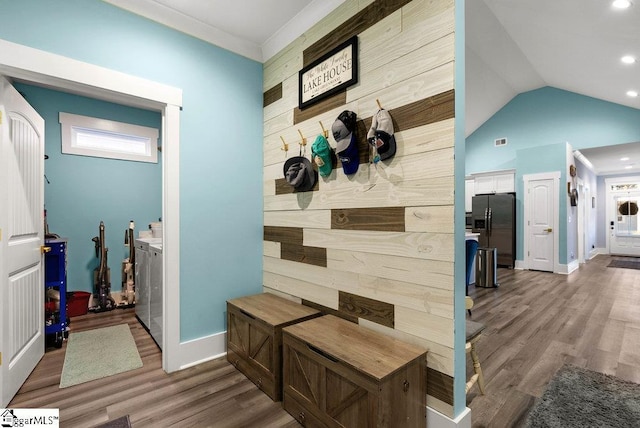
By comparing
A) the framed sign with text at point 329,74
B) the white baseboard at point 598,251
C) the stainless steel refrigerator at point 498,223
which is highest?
the framed sign with text at point 329,74

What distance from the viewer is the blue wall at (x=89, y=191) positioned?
3783mm

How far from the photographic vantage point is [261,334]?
6.84ft

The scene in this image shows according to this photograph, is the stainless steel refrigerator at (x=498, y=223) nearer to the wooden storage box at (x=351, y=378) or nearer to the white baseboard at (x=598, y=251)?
the white baseboard at (x=598, y=251)

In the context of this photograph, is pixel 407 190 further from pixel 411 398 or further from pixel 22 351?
pixel 22 351

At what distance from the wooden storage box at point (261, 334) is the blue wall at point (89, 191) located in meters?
2.83

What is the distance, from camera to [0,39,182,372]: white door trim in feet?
6.50

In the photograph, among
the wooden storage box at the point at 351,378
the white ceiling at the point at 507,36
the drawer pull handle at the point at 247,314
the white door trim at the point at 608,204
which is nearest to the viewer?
the wooden storage box at the point at 351,378

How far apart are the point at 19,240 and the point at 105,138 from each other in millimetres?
2687

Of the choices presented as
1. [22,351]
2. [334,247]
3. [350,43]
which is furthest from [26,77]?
[334,247]

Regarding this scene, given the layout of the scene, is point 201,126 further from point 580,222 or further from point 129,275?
point 580,222

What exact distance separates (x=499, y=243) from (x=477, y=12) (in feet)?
17.0

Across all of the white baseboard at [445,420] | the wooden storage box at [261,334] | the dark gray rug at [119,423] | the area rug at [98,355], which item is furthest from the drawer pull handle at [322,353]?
the area rug at [98,355]

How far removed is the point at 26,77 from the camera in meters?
1.87
